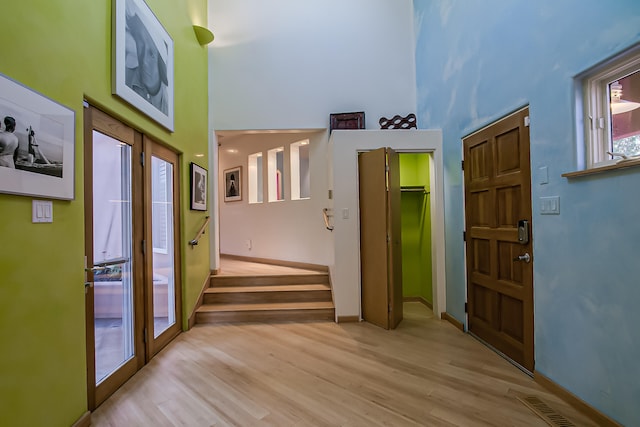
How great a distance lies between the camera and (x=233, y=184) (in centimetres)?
673

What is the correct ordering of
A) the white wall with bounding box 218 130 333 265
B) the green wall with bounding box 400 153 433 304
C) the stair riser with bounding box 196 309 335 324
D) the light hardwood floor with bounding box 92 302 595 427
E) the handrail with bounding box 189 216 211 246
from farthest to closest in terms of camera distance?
the white wall with bounding box 218 130 333 265 → the green wall with bounding box 400 153 433 304 → the stair riser with bounding box 196 309 335 324 → the handrail with bounding box 189 216 211 246 → the light hardwood floor with bounding box 92 302 595 427

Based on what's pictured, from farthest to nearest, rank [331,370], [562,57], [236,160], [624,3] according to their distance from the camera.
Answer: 1. [236,160]
2. [331,370]
3. [562,57]
4. [624,3]

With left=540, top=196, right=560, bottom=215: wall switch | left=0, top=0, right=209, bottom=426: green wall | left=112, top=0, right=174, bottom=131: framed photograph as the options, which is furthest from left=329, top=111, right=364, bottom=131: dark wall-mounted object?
left=0, top=0, right=209, bottom=426: green wall

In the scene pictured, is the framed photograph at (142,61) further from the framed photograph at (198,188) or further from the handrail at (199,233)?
the handrail at (199,233)

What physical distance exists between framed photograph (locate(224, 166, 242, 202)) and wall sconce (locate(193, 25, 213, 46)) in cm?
271

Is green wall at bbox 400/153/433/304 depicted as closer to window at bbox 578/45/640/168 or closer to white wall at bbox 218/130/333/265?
white wall at bbox 218/130/333/265

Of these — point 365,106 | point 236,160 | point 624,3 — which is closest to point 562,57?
point 624,3

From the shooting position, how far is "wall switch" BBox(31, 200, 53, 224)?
62.3 inches

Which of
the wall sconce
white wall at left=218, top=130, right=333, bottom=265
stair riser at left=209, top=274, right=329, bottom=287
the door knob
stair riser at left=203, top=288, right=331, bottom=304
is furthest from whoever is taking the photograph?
white wall at left=218, top=130, right=333, bottom=265

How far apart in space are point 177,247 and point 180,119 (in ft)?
4.81

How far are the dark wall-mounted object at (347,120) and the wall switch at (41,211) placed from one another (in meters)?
3.52

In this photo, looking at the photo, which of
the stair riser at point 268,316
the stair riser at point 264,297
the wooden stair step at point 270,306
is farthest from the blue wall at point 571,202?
the stair riser at point 264,297

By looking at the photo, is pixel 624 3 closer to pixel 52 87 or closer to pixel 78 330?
pixel 52 87

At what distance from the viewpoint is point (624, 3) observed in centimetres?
167
